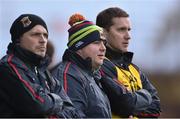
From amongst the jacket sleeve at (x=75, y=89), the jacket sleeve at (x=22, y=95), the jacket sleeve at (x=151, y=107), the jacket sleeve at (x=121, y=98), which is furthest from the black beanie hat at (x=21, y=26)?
the jacket sleeve at (x=151, y=107)

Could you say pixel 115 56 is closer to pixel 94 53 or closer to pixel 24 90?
pixel 94 53

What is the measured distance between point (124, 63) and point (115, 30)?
0.35 m

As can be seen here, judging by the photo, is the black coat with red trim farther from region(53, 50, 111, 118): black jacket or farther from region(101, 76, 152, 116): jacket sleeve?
region(101, 76, 152, 116): jacket sleeve

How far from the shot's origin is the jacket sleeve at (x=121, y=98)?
31.2ft

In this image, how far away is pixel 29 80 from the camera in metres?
8.52

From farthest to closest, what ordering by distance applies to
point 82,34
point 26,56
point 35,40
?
point 82,34 → point 35,40 → point 26,56

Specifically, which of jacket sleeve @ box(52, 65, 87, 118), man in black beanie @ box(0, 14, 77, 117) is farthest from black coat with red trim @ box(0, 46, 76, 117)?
jacket sleeve @ box(52, 65, 87, 118)

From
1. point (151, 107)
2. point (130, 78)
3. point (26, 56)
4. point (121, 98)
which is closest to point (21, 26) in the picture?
point (26, 56)

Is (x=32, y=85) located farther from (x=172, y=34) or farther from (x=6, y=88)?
(x=172, y=34)

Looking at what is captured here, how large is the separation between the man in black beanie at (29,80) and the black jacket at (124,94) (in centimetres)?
79

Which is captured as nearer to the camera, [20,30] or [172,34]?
[20,30]

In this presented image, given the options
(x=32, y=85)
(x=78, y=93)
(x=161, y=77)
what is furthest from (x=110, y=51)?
(x=161, y=77)

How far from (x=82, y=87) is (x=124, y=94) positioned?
576 millimetres

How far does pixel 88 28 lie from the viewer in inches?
376
